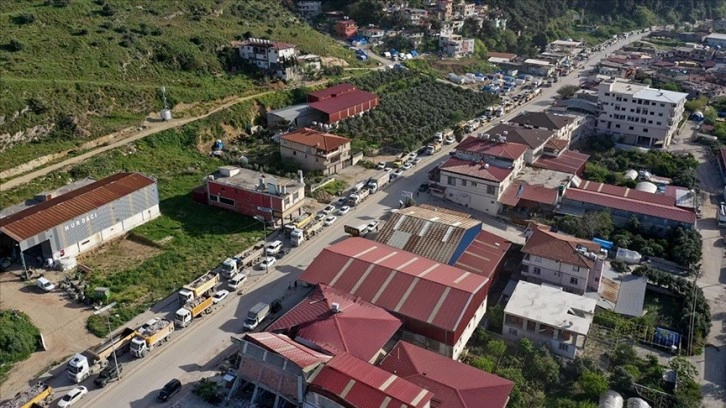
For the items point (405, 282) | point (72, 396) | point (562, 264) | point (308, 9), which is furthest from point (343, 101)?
point (308, 9)

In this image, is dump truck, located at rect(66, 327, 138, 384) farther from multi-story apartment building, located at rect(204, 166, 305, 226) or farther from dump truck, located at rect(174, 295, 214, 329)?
multi-story apartment building, located at rect(204, 166, 305, 226)

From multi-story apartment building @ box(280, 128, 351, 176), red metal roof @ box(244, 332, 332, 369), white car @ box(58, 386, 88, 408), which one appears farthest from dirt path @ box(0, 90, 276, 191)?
red metal roof @ box(244, 332, 332, 369)

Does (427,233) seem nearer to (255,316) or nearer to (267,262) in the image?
(267,262)

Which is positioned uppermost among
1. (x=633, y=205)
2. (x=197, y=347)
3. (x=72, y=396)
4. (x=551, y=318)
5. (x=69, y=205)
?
(x=69, y=205)

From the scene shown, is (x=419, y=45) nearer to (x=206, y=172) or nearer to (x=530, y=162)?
(x=530, y=162)

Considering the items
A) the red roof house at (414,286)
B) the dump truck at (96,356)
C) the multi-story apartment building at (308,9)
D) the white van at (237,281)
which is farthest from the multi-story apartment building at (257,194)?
the multi-story apartment building at (308,9)

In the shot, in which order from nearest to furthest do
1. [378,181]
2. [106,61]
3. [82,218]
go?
1. [82,218]
2. [378,181]
3. [106,61]
